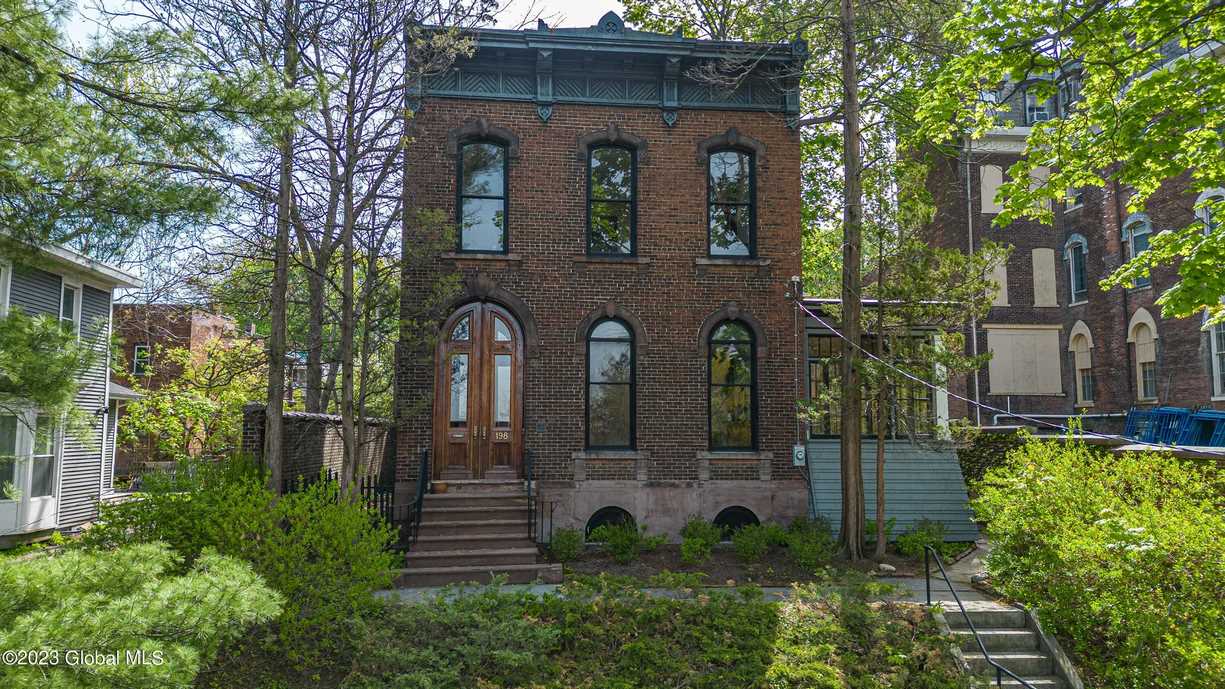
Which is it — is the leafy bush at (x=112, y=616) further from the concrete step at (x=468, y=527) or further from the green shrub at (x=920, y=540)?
the green shrub at (x=920, y=540)

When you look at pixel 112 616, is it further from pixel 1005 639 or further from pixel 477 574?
pixel 1005 639

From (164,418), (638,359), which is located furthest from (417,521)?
(164,418)

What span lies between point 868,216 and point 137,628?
12.3 m

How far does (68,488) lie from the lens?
17.0 meters

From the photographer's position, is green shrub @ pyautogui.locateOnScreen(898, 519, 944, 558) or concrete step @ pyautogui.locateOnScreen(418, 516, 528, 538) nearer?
concrete step @ pyautogui.locateOnScreen(418, 516, 528, 538)

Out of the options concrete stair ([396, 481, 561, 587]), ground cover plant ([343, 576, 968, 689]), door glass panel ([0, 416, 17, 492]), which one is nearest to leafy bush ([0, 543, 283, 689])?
ground cover plant ([343, 576, 968, 689])

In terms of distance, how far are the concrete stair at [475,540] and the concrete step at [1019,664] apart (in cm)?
561

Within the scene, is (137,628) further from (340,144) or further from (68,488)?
(68,488)

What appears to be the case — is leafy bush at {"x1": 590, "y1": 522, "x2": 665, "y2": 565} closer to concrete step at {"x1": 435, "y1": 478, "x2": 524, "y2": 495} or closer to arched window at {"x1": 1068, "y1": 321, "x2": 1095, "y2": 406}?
concrete step at {"x1": 435, "y1": 478, "x2": 524, "y2": 495}

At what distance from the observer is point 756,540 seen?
40.8ft

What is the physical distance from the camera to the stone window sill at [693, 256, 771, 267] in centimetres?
1444

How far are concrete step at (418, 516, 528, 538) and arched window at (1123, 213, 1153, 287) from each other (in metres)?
23.1

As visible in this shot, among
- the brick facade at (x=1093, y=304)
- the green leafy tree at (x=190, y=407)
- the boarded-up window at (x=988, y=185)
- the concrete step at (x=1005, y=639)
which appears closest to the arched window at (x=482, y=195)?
the concrete step at (x=1005, y=639)

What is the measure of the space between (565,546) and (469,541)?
5.04ft
